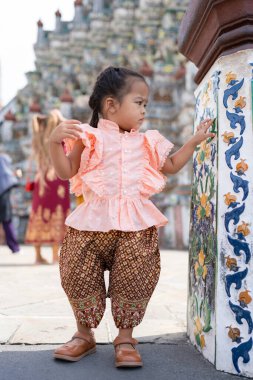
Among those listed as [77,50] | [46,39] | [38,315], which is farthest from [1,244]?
[46,39]

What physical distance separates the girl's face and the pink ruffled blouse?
0.03 m

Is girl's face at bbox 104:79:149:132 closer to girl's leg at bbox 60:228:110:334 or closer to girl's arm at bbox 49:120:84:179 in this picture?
girl's arm at bbox 49:120:84:179

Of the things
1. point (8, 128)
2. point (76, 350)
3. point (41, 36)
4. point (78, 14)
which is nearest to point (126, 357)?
point (76, 350)

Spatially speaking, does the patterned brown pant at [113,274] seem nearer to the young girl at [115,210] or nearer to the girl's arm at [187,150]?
the young girl at [115,210]

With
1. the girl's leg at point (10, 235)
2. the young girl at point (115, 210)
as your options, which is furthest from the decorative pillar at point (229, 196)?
the girl's leg at point (10, 235)

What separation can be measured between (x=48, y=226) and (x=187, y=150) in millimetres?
3775

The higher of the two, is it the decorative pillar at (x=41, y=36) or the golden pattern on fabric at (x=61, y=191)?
the decorative pillar at (x=41, y=36)

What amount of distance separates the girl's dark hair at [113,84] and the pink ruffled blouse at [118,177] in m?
0.11

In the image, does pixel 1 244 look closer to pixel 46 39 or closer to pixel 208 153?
pixel 208 153

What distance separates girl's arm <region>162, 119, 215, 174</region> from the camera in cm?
184

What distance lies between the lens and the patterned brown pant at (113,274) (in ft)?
6.08

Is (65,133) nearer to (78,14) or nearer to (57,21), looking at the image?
(78,14)

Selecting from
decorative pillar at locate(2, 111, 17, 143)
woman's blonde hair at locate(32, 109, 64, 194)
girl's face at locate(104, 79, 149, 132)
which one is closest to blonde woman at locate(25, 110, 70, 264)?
woman's blonde hair at locate(32, 109, 64, 194)

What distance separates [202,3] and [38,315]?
1607 millimetres
